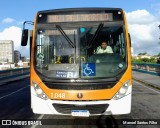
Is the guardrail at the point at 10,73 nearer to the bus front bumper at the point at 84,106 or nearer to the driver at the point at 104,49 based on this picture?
the bus front bumper at the point at 84,106

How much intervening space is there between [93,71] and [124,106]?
3.80 ft

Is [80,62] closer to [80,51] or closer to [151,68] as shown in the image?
[80,51]

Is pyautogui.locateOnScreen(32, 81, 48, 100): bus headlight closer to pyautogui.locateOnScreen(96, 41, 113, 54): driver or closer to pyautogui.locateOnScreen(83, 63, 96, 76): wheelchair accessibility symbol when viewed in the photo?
pyautogui.locateOnScreen(83, 63, 96, 76): wheelchair accessibility symbol

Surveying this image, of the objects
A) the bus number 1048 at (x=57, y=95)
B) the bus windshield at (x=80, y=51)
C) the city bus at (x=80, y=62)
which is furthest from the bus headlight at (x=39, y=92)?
the bus windshield at (x=80, y=51)

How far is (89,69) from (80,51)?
0.54m

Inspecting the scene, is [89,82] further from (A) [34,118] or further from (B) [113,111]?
(A) [34,118]

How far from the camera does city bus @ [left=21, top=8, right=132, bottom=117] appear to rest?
6.93 m

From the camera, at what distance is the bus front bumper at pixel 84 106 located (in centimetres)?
690

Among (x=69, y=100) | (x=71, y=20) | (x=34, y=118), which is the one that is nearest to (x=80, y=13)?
(x=71, y=20)

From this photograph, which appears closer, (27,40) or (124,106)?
(124,106)

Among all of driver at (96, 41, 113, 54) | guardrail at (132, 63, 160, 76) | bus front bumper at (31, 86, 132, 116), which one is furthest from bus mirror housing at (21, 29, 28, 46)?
guardrail at (132, 63, 160, 76)

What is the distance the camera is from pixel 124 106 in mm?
7105

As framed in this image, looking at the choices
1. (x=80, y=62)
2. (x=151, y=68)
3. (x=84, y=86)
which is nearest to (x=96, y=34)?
(x=80, y=62)

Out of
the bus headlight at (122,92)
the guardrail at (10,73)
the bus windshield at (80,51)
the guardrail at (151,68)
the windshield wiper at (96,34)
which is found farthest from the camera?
the guardrail at (10,73)
